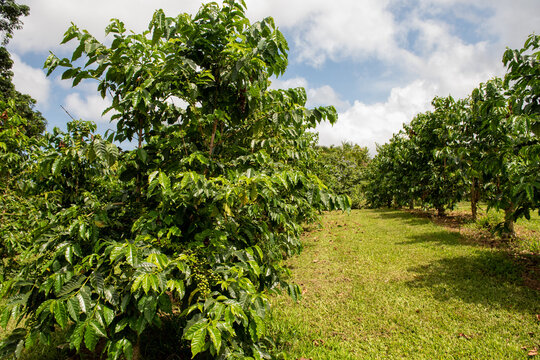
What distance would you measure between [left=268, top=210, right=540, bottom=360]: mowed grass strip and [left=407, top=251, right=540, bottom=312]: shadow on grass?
0.02 metres

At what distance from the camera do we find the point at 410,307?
4.93 m

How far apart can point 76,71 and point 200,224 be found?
1.71 metres

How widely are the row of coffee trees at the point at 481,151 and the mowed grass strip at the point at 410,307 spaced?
1308 millimetres

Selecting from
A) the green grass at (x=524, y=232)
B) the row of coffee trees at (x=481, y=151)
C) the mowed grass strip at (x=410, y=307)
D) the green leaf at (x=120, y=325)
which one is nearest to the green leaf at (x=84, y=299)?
the green leaf at (x=120, y=325)

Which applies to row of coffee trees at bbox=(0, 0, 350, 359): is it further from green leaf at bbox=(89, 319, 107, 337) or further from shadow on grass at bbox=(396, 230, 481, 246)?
shadow on grass at bbox=(396, 230, 481, 246)

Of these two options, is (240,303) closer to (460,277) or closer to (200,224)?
(200,224)

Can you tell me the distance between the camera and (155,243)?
2193 mm

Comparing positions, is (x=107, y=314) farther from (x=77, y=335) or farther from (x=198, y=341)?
(x=198, y=341)

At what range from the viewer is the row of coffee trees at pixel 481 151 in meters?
3.71

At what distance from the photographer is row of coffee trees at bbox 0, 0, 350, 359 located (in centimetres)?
191

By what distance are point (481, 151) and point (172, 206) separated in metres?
9.33

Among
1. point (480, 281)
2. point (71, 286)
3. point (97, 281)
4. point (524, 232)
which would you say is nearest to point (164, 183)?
point (97, 281)

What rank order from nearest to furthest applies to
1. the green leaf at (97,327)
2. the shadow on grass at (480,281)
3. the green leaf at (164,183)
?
the green leaf at (97,327) → the green leaf at (164,183) → the shadow on grass at (480,281)

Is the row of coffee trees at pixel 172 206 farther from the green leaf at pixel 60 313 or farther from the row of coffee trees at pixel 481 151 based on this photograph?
the row of coffee trees at pixel 481 151
